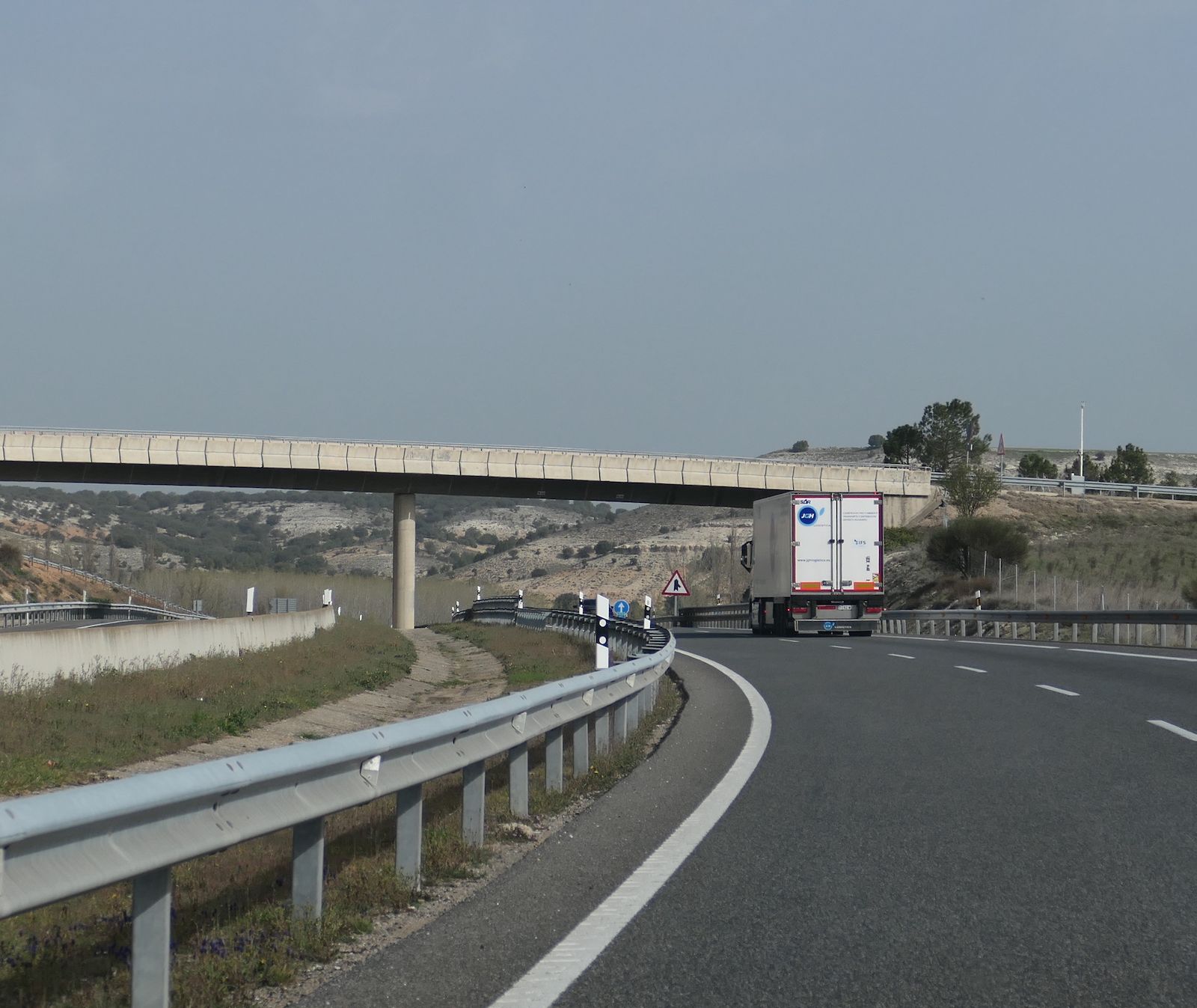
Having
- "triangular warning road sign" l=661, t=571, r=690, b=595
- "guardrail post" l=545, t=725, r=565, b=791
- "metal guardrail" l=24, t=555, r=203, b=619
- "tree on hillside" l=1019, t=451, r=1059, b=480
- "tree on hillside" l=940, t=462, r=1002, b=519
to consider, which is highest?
"tree on hillside" l=1019, t=451, r=1059, b=480

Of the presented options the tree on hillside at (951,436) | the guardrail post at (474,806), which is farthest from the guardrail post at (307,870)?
the tree on hillside at (951,436)

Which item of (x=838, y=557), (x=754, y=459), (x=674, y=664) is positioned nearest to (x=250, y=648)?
(x=674, y=664)

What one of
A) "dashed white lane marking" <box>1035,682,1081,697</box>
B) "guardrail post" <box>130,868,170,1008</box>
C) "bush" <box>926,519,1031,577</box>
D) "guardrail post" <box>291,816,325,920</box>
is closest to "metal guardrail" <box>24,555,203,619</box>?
"bush" <box>926,519,1031,577</box>

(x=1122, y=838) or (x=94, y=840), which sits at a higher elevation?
(x=94, y=840)

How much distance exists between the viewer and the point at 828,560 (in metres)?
37.9

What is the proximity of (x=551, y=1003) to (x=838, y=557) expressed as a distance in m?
33.6

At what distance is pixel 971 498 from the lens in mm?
73500

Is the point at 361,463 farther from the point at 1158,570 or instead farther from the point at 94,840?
the point at 94,840

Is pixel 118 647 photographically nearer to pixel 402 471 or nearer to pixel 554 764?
pixel 554 764

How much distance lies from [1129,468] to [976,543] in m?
89.9

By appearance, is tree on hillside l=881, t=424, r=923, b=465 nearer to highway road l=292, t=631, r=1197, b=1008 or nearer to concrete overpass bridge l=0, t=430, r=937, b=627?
concrete overpass bridge l=0, t=430, r=937, b=627

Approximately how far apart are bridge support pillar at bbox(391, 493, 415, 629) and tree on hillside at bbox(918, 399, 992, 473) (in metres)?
39.2

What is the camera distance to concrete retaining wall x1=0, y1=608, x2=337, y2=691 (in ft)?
65.5

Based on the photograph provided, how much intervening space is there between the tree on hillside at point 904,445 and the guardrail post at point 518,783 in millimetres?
95684
